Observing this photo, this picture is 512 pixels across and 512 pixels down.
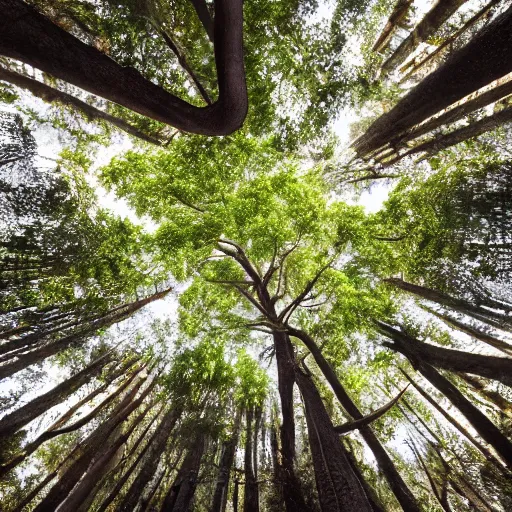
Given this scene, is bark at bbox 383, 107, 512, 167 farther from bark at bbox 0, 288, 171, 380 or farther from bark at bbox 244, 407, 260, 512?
bark at bbox 0, 288, 171, 380

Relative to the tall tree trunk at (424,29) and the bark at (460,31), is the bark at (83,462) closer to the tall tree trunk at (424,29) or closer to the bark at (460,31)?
the tall tree trunk at (424,29)

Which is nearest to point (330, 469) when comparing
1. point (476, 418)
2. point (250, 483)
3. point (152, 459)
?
point (250, 483)

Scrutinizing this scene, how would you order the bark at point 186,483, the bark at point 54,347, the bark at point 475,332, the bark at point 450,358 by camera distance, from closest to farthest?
1. the bark at point 450,358
2. the bark at point 186,483
3. the bark at point 475,332
4. the bark at point 54,347

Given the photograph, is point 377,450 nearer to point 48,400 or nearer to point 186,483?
point 186,483

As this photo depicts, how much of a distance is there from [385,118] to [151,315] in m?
9.37

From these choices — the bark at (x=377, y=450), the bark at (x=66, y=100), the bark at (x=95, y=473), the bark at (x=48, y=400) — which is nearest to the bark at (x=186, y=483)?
the bark at (x=95, y=473)

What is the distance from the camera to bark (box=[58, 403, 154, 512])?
21.2 feet

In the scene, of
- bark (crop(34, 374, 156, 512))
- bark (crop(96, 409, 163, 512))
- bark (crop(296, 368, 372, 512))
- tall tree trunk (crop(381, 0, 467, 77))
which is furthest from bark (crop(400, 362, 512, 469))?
bark (crop(34, 374, 156, 512))

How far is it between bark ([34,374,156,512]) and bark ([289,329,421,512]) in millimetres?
7249

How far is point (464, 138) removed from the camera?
712 cm

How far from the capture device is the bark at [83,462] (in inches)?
283

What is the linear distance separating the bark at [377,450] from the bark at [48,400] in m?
8.12

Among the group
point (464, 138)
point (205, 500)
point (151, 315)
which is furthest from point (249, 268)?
point (464, 138)

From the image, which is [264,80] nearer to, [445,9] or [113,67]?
[113,67]
